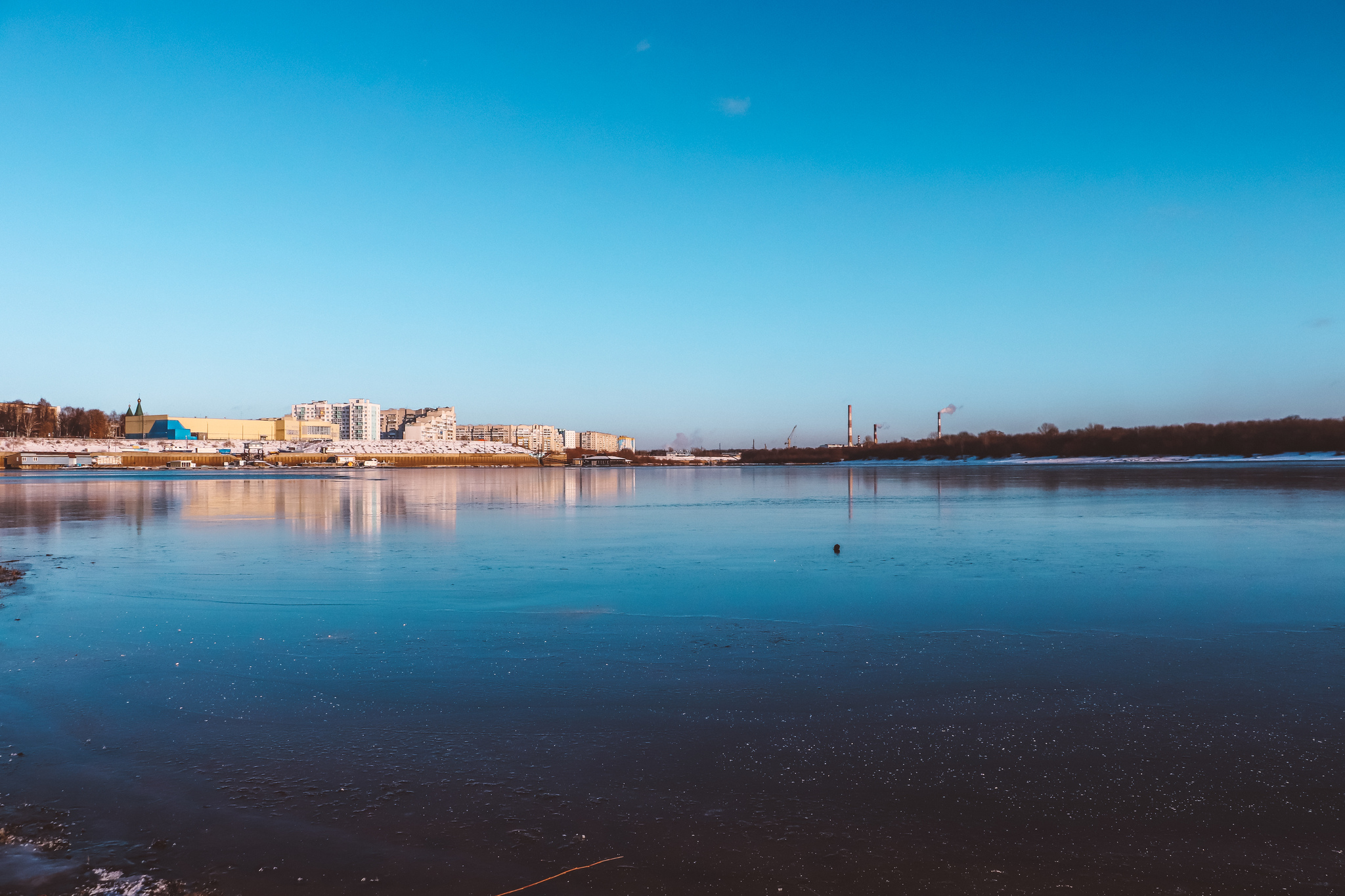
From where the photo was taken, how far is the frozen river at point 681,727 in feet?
9.26

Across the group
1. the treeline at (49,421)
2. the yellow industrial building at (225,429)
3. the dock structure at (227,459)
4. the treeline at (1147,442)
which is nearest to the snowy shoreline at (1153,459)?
the treeline at (1147,442)

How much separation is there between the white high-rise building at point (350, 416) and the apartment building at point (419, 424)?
7232mm

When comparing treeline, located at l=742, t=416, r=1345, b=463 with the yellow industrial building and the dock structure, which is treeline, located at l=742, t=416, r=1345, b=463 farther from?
the yellow industrial building

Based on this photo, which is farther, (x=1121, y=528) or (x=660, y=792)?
(x=1121, y=528)

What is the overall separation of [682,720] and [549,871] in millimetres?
1569

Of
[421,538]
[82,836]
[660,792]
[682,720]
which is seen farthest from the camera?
[421,538]

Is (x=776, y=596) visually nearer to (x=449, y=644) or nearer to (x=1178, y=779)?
(x=449, y=644)

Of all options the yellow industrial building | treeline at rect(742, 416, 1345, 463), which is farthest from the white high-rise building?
treeline at rect(742, 416, 1345, 463)

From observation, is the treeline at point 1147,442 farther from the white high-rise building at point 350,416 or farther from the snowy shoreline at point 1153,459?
the white high-rise building at point 350,416

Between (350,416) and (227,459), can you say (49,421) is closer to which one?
(227,459)

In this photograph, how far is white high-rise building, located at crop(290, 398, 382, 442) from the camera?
566ft

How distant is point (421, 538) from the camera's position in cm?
1336

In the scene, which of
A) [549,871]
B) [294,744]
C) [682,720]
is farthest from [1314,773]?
[294,744]

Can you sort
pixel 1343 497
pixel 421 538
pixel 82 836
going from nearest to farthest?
pixel 82 836
pixel 421 538
pixel 1343 497
